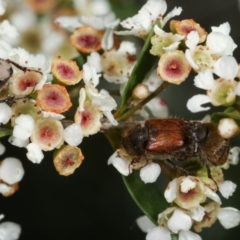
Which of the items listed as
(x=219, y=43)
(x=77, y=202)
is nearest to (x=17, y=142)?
(x=219, y=43)

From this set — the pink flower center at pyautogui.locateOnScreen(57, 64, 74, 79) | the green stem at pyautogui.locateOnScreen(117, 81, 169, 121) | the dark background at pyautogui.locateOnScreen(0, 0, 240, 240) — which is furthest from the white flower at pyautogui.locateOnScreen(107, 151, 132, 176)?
the dark background at pyautogui.locateOnScreen(0, 0, 240, 240)

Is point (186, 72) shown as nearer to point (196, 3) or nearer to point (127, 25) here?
point (127, 25)

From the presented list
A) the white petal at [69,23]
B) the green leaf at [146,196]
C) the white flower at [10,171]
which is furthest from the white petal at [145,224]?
the white petal at [69,23]

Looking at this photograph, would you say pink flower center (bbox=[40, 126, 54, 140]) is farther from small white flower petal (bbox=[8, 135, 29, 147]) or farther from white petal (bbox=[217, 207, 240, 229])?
white petal (bbox=[217, 207, 240, 229])

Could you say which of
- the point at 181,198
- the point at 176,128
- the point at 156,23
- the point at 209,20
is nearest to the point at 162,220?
the point at 181,198

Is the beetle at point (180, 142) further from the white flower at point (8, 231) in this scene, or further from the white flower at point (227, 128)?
the white flower at point (8, 231)

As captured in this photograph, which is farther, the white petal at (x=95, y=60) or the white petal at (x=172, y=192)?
the white petal at (x=95, y=60)
